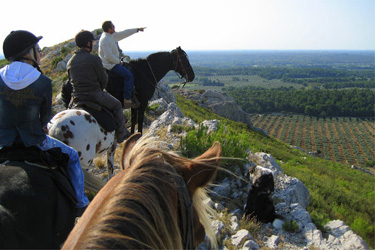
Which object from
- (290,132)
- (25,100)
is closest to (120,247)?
(25,100)

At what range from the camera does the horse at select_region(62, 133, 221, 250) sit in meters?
1.10

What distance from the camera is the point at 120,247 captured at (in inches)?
42.3

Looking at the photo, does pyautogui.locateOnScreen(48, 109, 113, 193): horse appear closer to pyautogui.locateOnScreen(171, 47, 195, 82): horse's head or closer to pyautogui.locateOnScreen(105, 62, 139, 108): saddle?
pyautogui.locateOnScreen(105, 62, 139, 108): saddle

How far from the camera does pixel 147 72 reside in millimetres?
7141

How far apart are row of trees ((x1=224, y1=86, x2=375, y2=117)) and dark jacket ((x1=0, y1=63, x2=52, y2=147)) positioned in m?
94.3

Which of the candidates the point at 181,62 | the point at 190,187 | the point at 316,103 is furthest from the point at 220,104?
the point at 316,103

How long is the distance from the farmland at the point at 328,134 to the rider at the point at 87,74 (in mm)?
46326

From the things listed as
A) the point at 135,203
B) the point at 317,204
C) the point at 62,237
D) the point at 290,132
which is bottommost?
the point at 290,132

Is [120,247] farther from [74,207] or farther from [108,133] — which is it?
[108,133]

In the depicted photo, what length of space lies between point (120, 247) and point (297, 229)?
383 cm

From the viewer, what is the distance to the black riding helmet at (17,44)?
2387 mm

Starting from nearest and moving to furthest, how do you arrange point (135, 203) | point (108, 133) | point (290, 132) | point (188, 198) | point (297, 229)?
point (135, 203), point (188, 198), point (297, 229), point (108, 133), point (290, 132)

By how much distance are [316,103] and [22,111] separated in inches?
4280

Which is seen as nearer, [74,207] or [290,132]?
[74,207]
